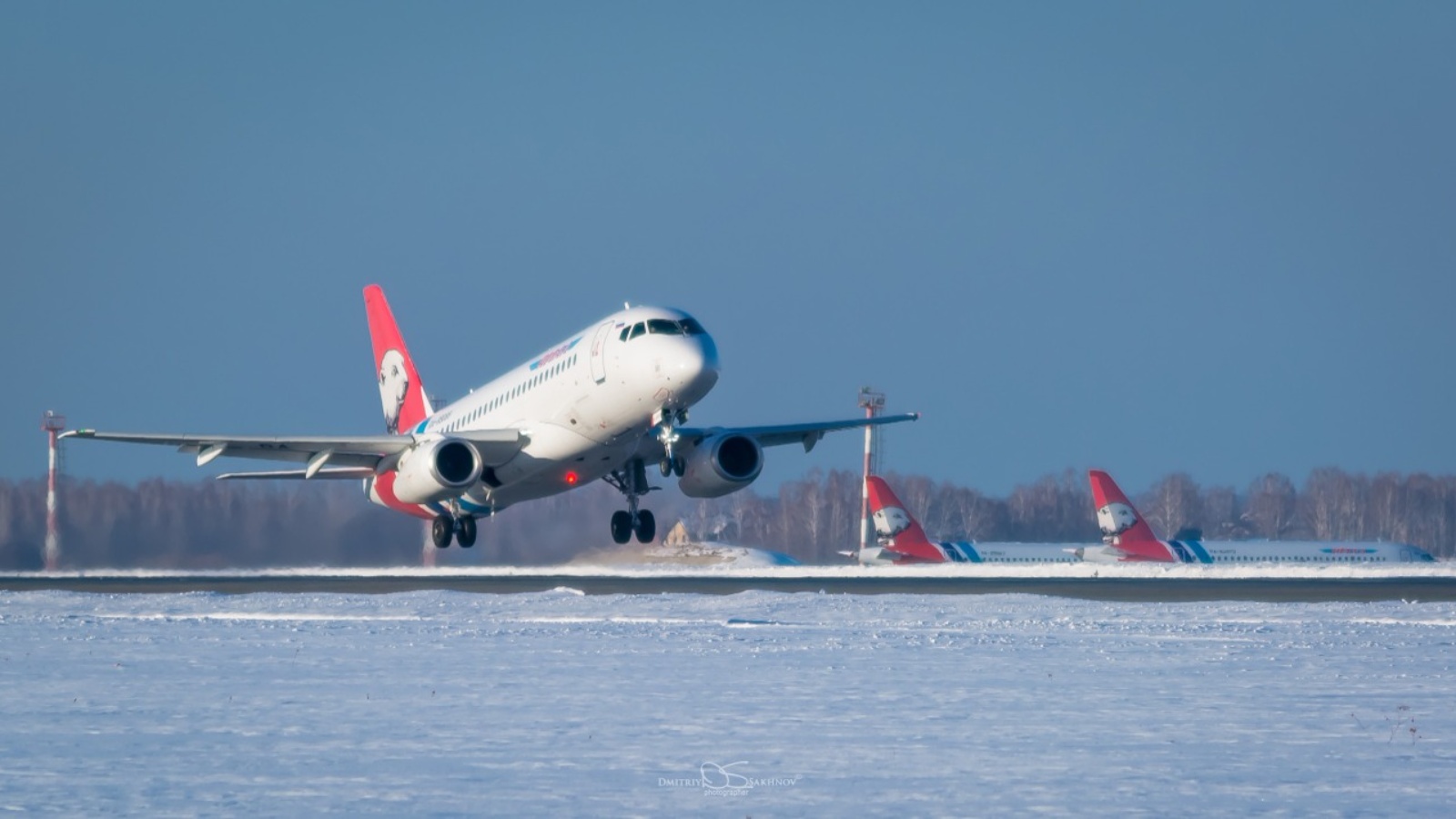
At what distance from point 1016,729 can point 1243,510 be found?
112547 mm

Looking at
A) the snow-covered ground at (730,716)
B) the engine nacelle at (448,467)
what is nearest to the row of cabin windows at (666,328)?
the engine nacelle at (448,467)

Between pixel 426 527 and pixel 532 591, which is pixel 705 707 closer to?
pixel 532 591

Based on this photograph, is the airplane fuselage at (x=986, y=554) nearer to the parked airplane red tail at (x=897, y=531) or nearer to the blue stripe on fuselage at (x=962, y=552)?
the blue stripe on fuselage at (x=962, y=552)

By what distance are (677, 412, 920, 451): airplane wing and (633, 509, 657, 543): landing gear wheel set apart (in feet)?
7.78

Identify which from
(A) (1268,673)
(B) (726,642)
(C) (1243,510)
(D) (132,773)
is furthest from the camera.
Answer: (C) (1243,510)

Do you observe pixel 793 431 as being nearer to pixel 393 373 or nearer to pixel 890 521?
pixel 393 373

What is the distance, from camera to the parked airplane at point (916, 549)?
78.5 meters

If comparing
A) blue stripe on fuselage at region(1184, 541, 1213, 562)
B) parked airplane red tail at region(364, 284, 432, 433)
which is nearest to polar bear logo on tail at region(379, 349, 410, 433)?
parked airplane red tail at region(364, 284, 432, 433)

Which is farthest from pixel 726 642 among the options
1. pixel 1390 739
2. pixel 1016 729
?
pixel 1390 739

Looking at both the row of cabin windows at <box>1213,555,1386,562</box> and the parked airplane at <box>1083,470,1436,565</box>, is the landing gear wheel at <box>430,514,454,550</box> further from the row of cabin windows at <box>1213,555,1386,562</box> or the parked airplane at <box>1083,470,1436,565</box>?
the row of cabin windows at <box>1213,555,1386,562</box>

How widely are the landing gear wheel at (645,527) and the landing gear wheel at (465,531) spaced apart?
13.7 ft

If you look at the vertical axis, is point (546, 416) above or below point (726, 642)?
above

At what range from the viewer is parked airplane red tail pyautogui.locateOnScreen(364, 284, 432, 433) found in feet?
166

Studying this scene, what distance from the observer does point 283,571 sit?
185ft
